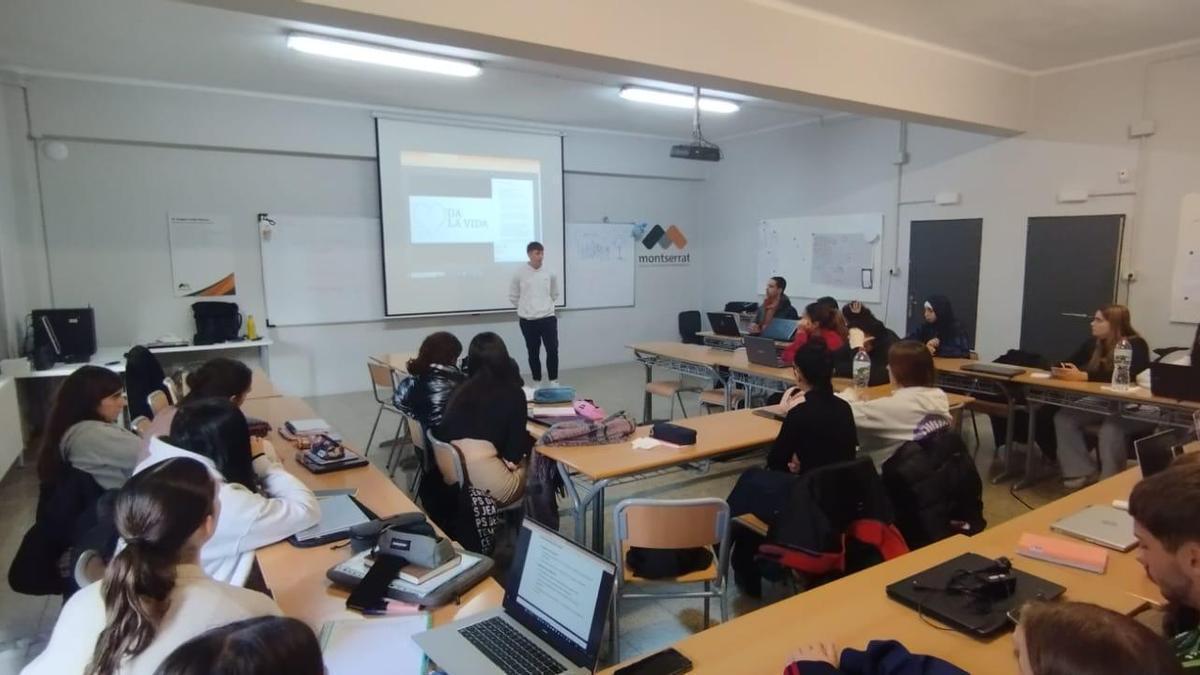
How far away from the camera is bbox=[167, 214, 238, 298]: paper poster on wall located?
6.27m

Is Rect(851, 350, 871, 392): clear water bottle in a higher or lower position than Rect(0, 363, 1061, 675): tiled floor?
higher

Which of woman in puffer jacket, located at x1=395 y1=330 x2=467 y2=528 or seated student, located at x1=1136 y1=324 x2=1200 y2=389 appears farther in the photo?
seated student, located at x1=1136 y1=324 x2=1200 y2=389

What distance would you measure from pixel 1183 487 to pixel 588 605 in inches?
50.0

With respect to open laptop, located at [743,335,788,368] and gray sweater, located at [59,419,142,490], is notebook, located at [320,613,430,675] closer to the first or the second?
gray sweater, located at [59,419,142,490]

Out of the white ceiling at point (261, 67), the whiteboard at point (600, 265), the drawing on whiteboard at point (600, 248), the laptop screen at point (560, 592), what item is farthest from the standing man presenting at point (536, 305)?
the laptop screen at point (560, 592)

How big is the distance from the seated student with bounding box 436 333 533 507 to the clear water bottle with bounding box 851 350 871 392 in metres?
2.41

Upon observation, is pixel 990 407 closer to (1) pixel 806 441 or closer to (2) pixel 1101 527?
(1) pixel 806 441

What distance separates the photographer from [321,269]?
696 centimetres

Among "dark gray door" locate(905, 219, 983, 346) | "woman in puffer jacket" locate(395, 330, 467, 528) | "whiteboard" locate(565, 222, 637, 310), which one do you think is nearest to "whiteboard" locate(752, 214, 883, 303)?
"dark gray door" locate(905, 219, 983, 346)

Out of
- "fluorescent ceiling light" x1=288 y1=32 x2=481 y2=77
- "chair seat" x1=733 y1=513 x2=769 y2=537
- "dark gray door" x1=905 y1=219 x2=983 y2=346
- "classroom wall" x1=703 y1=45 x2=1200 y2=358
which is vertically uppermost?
"fluorescent ceiling light" x1=288 y1=32 x2=481 y2=77

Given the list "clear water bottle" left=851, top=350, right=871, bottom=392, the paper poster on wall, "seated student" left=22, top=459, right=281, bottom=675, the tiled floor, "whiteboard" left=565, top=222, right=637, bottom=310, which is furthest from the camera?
"whiteboard" left=565, top=222, right=637, bottom=310

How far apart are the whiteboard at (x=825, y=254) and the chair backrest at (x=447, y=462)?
5.92 m

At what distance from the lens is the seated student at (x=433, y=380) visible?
138 inches

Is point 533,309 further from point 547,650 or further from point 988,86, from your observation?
point 547,650
